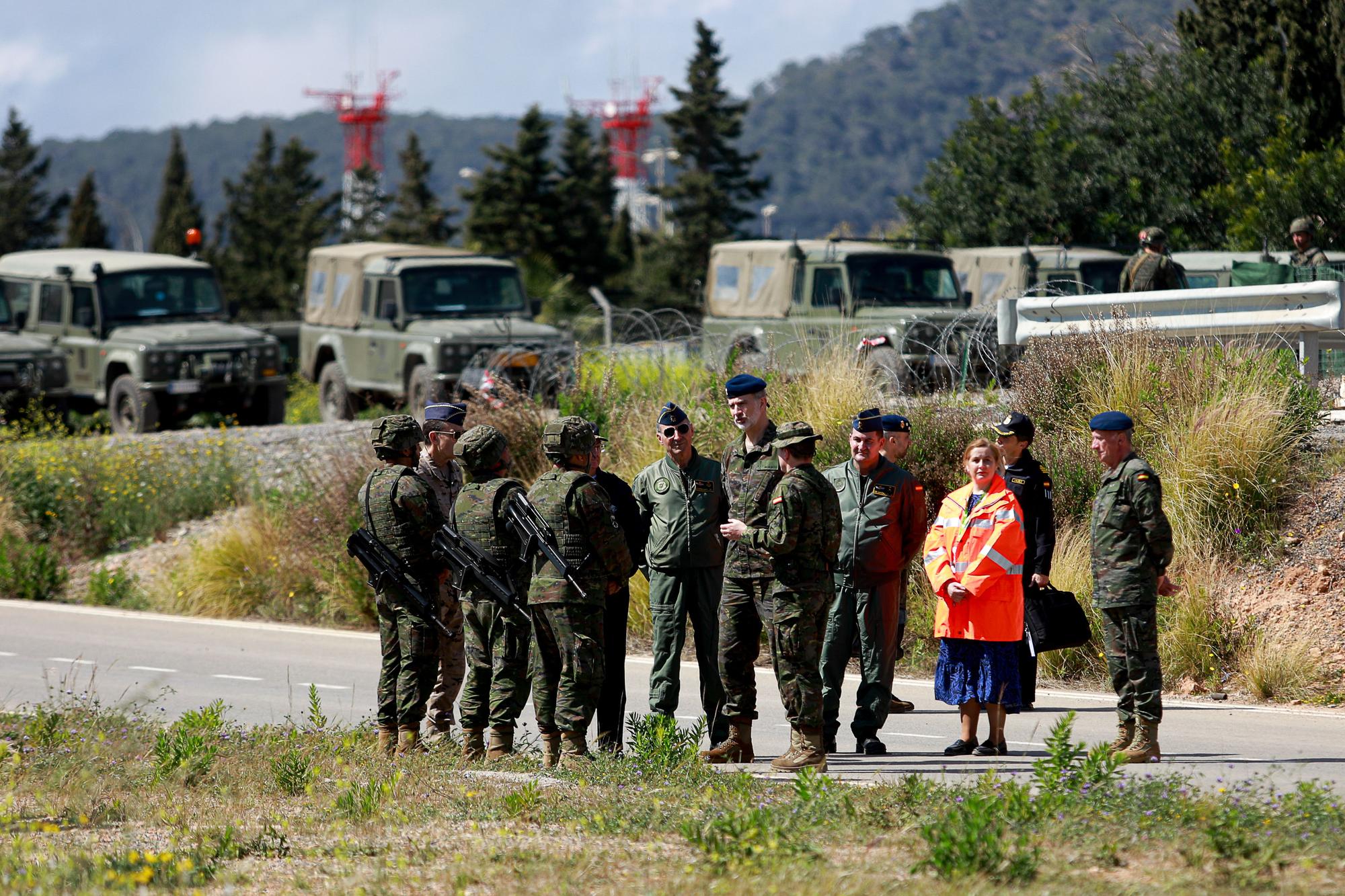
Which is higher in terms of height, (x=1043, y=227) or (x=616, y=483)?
(x=1043, y=227)

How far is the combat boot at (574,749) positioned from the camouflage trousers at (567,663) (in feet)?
0.10

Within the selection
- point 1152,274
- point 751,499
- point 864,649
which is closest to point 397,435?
point 751,499

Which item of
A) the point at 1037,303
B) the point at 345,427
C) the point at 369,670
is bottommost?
the point at 369,670

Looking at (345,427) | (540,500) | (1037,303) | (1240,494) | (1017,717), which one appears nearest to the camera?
(540,500)

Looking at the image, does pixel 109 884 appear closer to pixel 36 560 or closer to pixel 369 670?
pixel 369 670

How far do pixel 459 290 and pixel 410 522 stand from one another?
13.0 metres

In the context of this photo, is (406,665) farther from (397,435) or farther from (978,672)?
(978,672)

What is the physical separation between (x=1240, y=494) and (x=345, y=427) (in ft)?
38.2

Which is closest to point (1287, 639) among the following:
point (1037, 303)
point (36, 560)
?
point (1037, 303)

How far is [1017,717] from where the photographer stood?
30.6 ft

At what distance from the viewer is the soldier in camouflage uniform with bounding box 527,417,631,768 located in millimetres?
7574

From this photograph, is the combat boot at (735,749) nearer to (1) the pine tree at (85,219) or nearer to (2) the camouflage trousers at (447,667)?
(2) the camouflage trousers at (447,667)

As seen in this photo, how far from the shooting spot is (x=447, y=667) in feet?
28.3

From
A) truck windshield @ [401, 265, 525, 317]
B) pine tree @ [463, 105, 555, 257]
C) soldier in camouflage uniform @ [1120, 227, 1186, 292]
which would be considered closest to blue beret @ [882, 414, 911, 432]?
soldier in camouflage uniform @ [1120, 227, 1186, 292]
